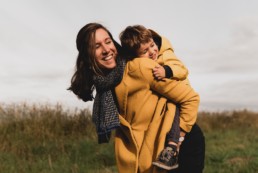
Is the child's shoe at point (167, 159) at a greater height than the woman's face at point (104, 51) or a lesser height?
lesser

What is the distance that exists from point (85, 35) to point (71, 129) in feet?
21.0

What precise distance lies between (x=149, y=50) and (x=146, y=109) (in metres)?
0.43

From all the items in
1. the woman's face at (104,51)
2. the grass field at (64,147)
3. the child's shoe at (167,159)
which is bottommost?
the grass field at (64,147)

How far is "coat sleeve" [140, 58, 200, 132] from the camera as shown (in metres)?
2.26

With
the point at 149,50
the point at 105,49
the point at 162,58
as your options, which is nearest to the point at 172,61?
the point at 162,58

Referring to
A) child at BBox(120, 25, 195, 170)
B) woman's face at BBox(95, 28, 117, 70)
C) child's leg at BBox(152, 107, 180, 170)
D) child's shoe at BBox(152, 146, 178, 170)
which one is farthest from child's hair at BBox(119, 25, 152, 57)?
child's shoe at BBox(152, 146, 178, 170)

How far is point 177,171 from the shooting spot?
8.32ft

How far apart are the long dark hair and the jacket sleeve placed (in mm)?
299

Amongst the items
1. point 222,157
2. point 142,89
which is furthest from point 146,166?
point 222,157

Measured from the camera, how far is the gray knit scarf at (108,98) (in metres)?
2.31

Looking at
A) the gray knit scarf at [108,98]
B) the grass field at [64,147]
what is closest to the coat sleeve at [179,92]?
the gray knit scarf at [108,98]

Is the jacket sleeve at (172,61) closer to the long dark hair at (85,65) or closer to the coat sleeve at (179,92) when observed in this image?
the coat sleeve at (179,92)

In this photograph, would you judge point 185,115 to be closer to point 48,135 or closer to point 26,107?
point 48,135

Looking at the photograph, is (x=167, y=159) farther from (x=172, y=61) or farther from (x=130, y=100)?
(x=172, y=61)
